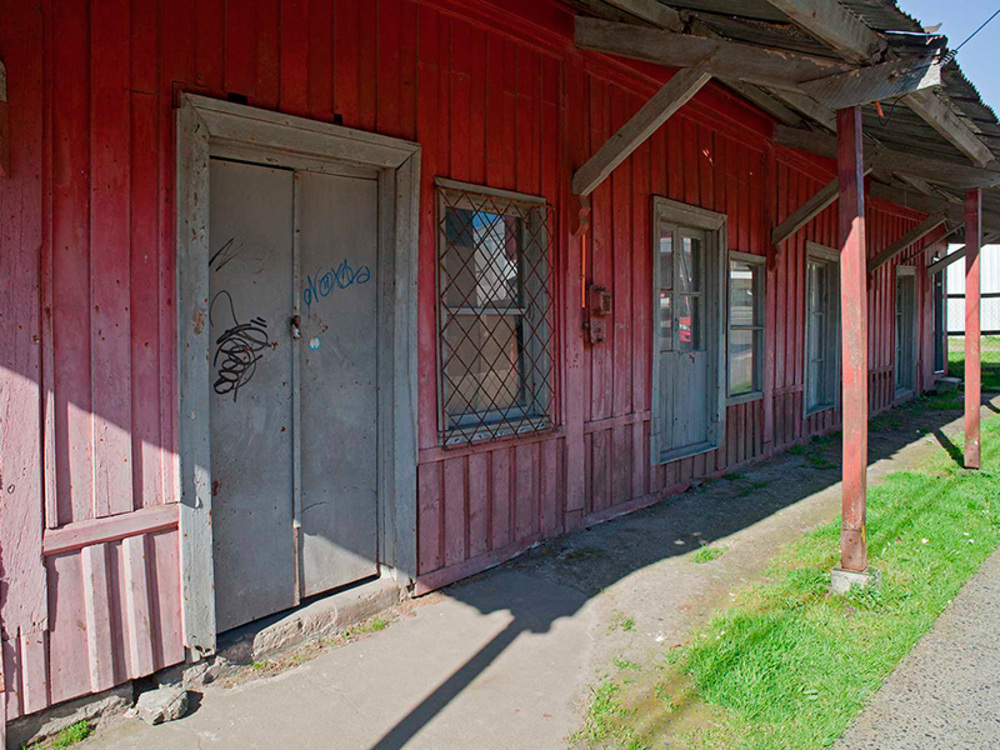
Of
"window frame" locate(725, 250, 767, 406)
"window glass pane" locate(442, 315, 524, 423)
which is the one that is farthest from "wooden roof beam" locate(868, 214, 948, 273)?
"window glass pane" locate(442, 315, 524, 423)

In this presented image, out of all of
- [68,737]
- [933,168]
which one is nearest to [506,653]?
[68,737]

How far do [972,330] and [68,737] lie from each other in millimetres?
7938

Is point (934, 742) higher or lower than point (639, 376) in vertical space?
lower

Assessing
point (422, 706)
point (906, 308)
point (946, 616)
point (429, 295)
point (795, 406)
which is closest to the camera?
point (422, 706)

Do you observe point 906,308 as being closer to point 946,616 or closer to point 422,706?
point 946,616

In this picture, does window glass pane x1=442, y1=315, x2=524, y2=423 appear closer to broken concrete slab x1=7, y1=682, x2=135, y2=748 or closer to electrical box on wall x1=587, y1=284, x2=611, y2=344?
electrical box on wall x1=587, y1=284, x2=611, y2=344

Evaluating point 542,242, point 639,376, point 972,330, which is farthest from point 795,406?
point 542,242

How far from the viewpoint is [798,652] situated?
10.1 feet

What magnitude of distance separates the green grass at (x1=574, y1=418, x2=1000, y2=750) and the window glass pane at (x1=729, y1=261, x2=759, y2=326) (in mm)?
2749

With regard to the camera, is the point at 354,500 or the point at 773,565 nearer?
the point at 354,500

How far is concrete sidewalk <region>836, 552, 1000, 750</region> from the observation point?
8.27 feet

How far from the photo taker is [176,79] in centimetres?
279

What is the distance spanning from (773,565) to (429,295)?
2678 millimetres

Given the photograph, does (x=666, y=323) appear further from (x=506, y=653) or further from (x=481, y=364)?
(x=506, y=653)
